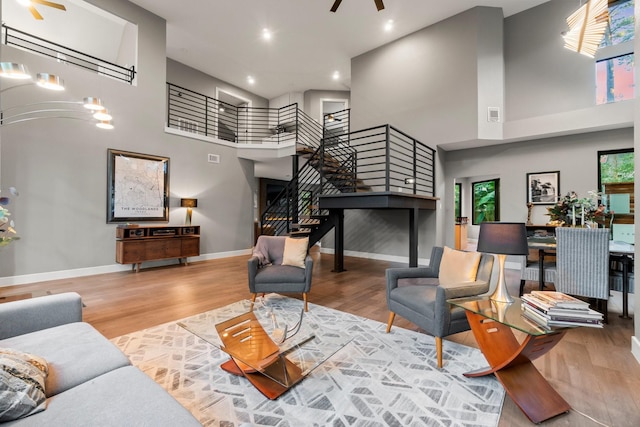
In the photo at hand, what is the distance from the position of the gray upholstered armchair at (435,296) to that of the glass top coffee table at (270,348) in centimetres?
80

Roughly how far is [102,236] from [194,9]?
16.5 feet

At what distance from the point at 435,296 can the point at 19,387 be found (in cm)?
254

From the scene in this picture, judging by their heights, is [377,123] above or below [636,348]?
above

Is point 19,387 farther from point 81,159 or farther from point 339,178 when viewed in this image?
point 339,178

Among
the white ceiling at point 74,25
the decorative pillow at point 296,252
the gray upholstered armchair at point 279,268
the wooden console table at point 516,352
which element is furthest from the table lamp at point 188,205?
the wooden console table at point 516,352

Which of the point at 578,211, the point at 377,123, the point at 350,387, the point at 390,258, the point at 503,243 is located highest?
the point at 377,123

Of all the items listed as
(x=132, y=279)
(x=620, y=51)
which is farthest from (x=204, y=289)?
(x=620, y=51)

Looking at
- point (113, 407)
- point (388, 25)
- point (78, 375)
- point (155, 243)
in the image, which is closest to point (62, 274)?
point (155, 243)

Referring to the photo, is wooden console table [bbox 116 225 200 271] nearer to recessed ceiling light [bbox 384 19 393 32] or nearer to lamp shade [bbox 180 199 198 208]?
lamp shade [bbox 180 199 198 208]

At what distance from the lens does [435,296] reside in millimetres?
2387

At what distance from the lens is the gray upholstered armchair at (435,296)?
2.17m

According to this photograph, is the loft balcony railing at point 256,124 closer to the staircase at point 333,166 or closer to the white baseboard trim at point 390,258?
the staircase at point 333,166

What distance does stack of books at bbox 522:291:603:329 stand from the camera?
5.26 feet

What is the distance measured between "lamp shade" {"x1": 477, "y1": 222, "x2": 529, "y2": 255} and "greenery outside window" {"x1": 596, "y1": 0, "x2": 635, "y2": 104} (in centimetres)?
558
